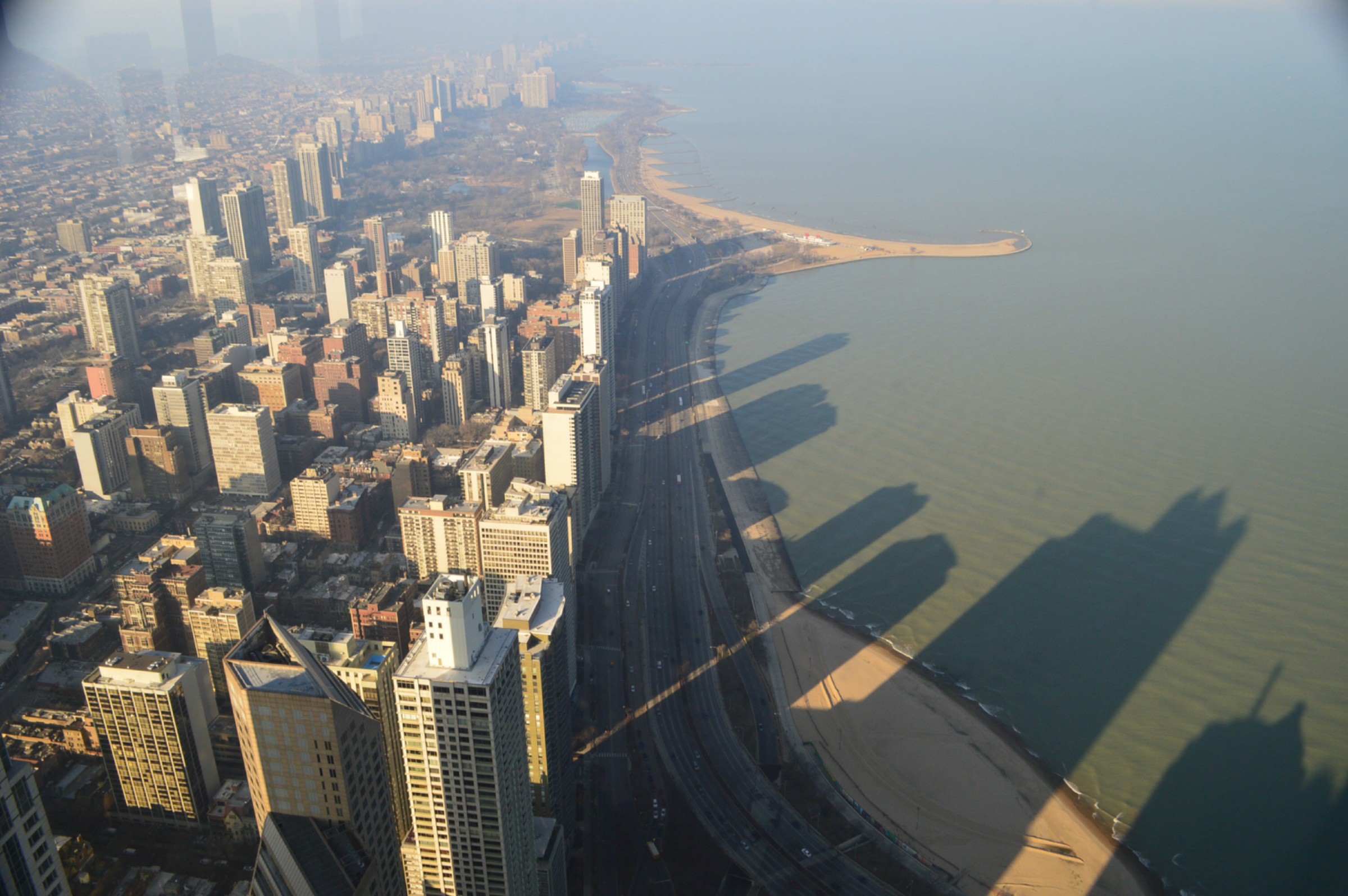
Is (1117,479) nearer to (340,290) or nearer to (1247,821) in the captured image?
(1247,821)

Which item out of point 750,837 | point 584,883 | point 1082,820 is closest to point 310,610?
point 584,883

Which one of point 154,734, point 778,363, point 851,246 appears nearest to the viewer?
point 154,734

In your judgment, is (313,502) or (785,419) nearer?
(313,502)

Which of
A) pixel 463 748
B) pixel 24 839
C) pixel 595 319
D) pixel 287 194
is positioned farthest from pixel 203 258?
pixel 24 839

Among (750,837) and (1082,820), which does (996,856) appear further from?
(750,837)

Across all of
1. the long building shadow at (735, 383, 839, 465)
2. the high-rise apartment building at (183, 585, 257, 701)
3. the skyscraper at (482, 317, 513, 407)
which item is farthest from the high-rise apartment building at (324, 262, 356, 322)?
the high-rise apartment building at (183, 585, 257, 701)

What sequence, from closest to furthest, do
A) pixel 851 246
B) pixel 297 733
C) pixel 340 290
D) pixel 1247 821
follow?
pixel 297 733, pixel 1247 821, pixel 340 290, pixel 851 246
